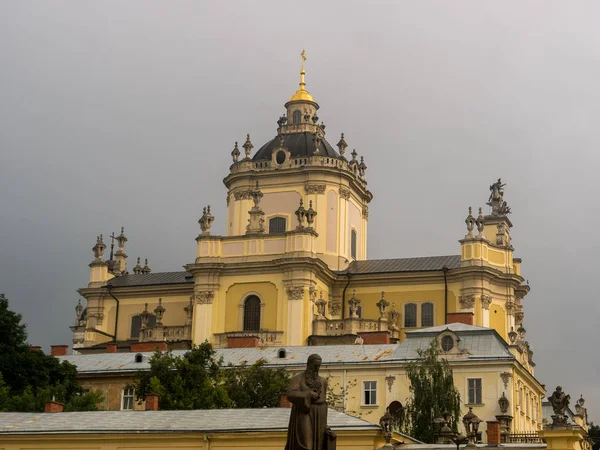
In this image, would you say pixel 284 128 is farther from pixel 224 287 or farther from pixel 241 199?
pixel 224 287

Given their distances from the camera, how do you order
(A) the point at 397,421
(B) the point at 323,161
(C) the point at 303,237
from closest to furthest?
(A) the point at 397,421, (C) the point at 303,237, (B) the point at 323,161

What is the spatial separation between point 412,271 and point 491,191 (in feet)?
32.1

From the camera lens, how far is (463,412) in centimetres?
5338

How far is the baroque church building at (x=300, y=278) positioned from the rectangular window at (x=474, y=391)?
987cm

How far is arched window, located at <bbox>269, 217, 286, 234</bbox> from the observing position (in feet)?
257

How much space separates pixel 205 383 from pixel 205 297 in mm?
23738

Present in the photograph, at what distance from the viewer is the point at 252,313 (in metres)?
72.4

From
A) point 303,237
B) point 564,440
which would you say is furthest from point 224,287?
point 564,440

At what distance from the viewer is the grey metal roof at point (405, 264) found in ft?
247

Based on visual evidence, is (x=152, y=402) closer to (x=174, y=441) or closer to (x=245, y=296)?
(x=174, y=441)

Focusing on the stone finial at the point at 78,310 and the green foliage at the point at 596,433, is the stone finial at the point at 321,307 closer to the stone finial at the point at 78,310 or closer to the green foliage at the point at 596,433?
the stone finial at the point at 78,310

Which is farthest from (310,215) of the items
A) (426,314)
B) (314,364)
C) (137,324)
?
(314,364)

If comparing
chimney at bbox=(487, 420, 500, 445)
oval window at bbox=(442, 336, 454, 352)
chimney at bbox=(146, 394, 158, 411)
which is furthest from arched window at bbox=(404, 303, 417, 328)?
chimney at bbox=(146, 394, 158, 411)

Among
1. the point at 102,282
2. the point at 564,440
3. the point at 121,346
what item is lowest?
the point at 564,440
